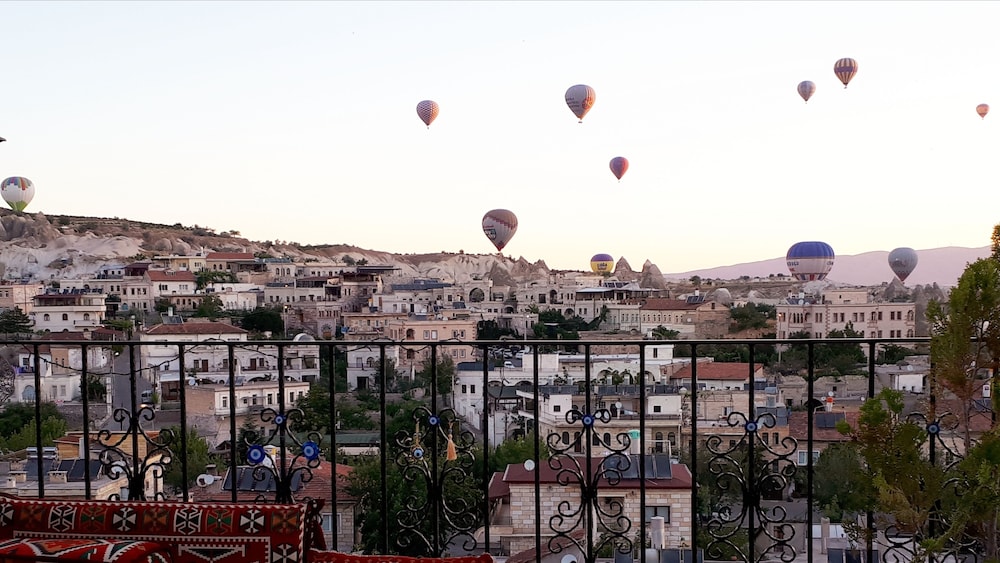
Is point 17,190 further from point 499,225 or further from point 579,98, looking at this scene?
point 579,98

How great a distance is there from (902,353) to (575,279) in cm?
3407

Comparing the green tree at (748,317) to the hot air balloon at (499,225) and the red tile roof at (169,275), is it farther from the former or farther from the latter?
the red tile roof at (169,275)

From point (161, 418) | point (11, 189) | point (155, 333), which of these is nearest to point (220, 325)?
point (155, 333)

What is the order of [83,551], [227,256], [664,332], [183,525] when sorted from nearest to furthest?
1. [83,551]
2. [183,525]
3. [664,332]
4. [227,256]

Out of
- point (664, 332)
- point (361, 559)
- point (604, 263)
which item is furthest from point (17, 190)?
point (361, 559)

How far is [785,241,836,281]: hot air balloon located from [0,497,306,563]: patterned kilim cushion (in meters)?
40.5

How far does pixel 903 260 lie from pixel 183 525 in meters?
45.4

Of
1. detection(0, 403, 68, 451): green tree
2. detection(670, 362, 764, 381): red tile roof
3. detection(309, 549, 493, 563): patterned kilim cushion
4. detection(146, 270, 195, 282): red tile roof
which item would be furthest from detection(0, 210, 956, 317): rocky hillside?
detection(309, 549, 493, 563): patterned kilim cushion

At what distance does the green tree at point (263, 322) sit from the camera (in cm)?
4159

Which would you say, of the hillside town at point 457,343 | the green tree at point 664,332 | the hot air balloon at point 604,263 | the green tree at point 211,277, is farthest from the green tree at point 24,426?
the hot air balloon at point 604,263

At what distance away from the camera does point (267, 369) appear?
2761 centimetres

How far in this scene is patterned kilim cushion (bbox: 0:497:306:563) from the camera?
69.7 inches

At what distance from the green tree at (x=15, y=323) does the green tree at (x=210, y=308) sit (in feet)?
25.2

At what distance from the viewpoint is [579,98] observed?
34.3 meters
